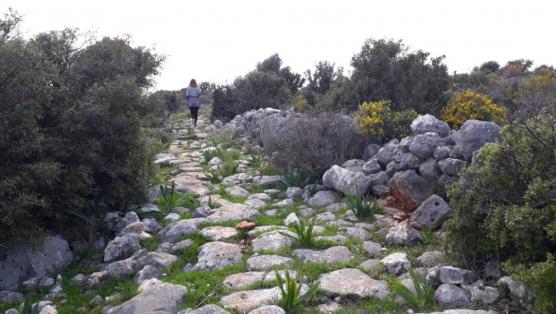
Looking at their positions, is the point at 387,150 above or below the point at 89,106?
below

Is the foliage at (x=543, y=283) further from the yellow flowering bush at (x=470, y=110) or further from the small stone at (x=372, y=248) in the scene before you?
the yellow flowering bush at (x=470, y=110)

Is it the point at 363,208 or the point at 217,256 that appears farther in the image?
the point at 363,208

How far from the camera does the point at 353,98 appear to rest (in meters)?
12.1

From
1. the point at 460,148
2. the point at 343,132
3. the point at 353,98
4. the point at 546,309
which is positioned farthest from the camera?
the point at 353,98

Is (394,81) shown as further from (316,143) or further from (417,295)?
(417,295)

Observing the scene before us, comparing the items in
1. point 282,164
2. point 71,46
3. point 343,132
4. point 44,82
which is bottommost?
point 282,164

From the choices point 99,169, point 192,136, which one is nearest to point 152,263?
point 99,169

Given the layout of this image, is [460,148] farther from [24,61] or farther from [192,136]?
[192,136]

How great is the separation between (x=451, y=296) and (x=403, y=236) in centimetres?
151

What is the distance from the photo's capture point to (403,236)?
18.6 feet

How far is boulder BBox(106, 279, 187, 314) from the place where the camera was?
14.5 ft

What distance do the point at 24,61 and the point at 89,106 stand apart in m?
0.91

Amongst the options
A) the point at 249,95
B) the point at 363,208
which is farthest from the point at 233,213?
the point at 249,95

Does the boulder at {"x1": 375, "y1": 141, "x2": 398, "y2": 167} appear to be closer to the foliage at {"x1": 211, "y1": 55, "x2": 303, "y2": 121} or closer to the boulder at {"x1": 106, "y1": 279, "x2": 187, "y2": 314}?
the boulder at {"x1": 106, "y1": 279, "x2": 187, "y2": 314}
